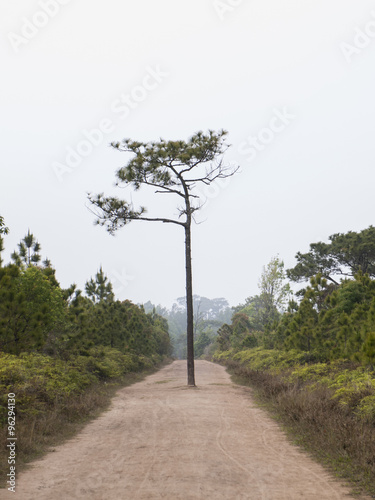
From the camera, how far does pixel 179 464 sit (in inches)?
231

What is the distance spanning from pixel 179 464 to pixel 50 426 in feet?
11.7

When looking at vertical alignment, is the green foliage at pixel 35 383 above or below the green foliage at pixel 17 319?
below

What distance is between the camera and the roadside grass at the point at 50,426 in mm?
6410

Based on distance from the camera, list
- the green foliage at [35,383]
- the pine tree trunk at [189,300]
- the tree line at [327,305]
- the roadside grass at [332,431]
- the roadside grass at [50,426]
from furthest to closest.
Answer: the pine tree trunk at [189,300], the tree line at [327,305], the green foliage at [35,383], the roadside grass at [50,426], the roadside grass at [332,431]

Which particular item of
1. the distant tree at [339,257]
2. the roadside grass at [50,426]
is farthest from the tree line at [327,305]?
the roadside grass at [50,426]

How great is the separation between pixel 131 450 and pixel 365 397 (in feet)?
14.7

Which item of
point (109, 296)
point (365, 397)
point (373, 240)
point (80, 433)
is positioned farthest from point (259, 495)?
point (109, 296)

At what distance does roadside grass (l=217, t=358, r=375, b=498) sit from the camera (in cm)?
546

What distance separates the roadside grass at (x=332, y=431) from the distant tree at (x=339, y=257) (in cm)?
2012

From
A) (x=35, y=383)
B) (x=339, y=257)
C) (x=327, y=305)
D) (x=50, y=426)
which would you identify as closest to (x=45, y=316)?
(x=35, y=383)

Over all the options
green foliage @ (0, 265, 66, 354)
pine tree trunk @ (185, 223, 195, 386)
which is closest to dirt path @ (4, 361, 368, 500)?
green foliage @ (0, 265, 66, 354)

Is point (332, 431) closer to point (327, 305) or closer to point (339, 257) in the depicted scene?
point (327, 305)

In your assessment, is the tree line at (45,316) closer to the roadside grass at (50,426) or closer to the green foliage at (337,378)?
the roadside grass at (50,426)

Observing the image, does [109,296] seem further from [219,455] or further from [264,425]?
[219,455]
